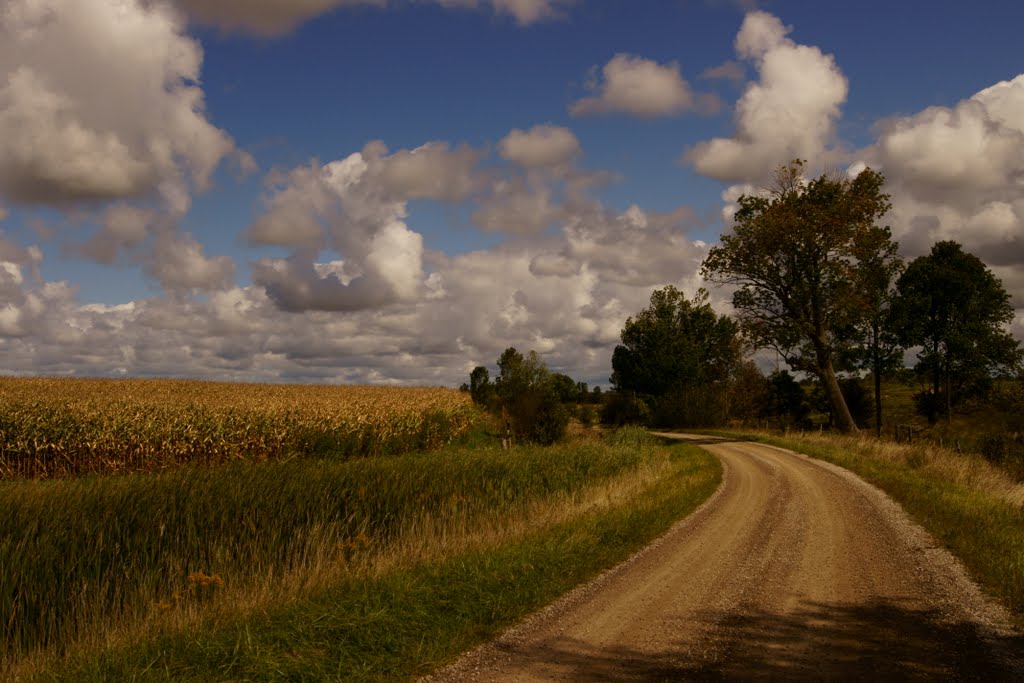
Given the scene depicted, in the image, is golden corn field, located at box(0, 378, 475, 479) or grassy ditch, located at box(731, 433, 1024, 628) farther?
golden corn field, located at box(0, 378, 475, 479)

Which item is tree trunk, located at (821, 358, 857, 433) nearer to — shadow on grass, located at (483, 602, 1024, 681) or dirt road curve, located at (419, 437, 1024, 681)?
dirt road curve, located at (419, 437, 1024, 681)

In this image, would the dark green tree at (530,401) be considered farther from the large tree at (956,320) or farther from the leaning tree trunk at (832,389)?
the large tree at (956,320)

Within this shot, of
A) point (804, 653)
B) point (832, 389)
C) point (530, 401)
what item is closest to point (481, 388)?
point (530, 401)

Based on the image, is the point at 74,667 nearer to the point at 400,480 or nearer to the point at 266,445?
the point at 400,480

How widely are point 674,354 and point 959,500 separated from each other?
5518 cm

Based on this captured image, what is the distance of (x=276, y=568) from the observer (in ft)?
38.5

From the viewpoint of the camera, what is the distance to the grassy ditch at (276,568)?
7.62 metres

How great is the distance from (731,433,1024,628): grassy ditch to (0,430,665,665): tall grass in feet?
29.4

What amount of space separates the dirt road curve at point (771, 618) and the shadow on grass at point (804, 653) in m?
0.02

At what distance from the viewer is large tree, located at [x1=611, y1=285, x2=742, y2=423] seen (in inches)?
2756

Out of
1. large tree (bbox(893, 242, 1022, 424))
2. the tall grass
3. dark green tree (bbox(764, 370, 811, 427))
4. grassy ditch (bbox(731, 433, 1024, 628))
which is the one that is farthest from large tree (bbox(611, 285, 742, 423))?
the tall grass

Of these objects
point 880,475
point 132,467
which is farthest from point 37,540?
point 880,475

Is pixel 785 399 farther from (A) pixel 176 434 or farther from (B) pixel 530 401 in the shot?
(A) pixel 176 434

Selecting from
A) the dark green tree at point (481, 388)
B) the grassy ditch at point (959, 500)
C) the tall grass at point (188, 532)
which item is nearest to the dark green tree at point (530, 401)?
the dark green tree at point (481, 388)
